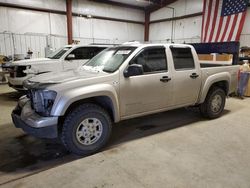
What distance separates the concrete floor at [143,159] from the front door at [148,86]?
59 centimetres

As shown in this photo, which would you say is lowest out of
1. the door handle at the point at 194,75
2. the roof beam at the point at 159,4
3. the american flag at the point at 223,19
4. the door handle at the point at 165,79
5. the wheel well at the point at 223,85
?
the wheel well at the point at 223,85

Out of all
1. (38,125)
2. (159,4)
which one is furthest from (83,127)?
(159,4)

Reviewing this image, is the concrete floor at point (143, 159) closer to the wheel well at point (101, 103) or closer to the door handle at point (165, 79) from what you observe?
the wheel well at point (101, 103)

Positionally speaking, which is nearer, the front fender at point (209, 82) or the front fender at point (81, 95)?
the front fender at point (81, 95)

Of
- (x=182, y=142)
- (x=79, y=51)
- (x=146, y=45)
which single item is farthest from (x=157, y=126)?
(x=79, y=51)

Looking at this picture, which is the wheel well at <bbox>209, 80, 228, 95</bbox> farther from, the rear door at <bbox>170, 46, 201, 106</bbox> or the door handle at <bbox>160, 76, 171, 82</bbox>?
the door handle at <bbox>160, 76, 171, 82</bbox>

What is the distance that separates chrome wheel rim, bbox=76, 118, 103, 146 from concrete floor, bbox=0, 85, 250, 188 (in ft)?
0.81

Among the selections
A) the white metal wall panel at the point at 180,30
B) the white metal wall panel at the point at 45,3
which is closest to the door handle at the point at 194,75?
the white metal wall panel at the point at 180,30

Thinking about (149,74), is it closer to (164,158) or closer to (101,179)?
(164,158)

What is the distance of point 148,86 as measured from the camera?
10.9 feet

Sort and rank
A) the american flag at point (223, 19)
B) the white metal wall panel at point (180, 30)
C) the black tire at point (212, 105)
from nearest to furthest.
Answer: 1. the black tire at point (212, 105)
2. the american flag at point (223, 19)
3. the white metal wall panel at point (180, 30)

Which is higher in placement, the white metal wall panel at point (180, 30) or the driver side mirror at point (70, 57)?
the white metal wall panel at point (180, 30)

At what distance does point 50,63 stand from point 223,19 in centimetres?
925

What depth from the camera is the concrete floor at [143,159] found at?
233 centimetres
